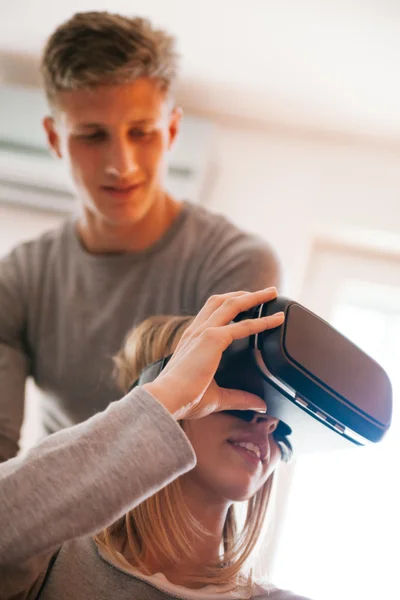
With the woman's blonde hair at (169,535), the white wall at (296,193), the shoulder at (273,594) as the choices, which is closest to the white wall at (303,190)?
the white wall at (296,193)

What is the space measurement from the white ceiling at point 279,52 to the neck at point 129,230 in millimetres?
603

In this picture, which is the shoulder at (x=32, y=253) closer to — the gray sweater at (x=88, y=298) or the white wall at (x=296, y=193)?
the gray sweater at (x=88, y=298)

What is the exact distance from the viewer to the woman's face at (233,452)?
877 millimetres

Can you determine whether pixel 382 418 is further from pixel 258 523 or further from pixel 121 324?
pixel 121 324

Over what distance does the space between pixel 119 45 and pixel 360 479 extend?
3.51 feet

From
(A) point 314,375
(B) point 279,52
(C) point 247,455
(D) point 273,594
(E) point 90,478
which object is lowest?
(D) point 273,594

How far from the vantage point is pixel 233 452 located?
887 mm

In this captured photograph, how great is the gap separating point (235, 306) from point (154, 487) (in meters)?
0.21

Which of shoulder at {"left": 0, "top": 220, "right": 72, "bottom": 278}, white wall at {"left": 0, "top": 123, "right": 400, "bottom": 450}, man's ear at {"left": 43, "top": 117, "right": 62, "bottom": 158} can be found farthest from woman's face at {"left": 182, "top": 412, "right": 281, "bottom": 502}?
white wall at {"left": 0, "top": 123, "right": 400, "bottom": 450}

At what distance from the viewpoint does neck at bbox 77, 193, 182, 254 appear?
1178mm

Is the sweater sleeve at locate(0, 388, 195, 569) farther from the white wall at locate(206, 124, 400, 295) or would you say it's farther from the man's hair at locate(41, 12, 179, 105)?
the white wall at locate(206, 124, 400, 295)

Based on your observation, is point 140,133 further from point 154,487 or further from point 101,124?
point 154,487

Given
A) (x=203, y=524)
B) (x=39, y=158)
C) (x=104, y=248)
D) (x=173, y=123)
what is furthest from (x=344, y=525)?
(x=39, y=158)

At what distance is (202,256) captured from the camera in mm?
1135
